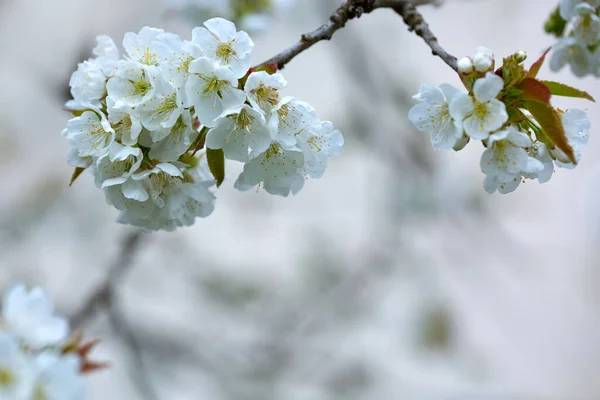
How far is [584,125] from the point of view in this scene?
2.64ft

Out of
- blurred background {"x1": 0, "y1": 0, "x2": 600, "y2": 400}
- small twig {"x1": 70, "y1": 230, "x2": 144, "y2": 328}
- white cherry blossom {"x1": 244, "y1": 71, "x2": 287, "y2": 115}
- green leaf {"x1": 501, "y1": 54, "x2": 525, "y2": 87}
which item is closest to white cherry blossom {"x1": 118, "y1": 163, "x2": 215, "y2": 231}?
white cherry blossom {"x1": 244, "y1": 71, "x2": 287, "y2": 115}

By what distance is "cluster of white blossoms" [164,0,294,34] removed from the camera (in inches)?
53.9

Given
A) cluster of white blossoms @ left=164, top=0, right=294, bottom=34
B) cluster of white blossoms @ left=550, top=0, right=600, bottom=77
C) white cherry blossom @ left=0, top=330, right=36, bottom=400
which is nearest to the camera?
white cherry blossom @ left=0, top=330, right=36, bottom=400

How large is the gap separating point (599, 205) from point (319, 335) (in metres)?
1.29

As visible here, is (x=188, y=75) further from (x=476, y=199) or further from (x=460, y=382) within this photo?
(x=460, y=382)

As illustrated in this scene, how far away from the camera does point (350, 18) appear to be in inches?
33.5

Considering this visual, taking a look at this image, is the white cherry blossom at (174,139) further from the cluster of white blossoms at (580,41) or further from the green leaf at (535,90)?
the cluster of white blossoms at (580,41)

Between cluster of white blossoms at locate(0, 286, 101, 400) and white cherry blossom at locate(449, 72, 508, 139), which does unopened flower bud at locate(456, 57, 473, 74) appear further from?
cluster of white blossoms at locate(0, 286, 101, 400)

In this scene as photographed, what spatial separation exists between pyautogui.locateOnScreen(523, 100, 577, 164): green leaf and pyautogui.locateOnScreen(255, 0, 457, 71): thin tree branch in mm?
114

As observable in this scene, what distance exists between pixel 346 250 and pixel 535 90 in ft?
8.52

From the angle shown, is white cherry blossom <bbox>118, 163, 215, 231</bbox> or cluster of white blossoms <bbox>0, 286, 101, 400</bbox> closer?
cluster of white blossoms <bbox>0, 286, 101, 400</bbox>

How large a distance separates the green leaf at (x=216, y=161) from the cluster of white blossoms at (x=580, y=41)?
615 mm

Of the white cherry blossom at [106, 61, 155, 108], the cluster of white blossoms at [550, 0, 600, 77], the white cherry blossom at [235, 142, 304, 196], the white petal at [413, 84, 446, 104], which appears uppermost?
the cluster of white blossoms at [550, 0, 600, 77]

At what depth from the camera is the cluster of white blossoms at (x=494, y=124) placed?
2.33 feet
